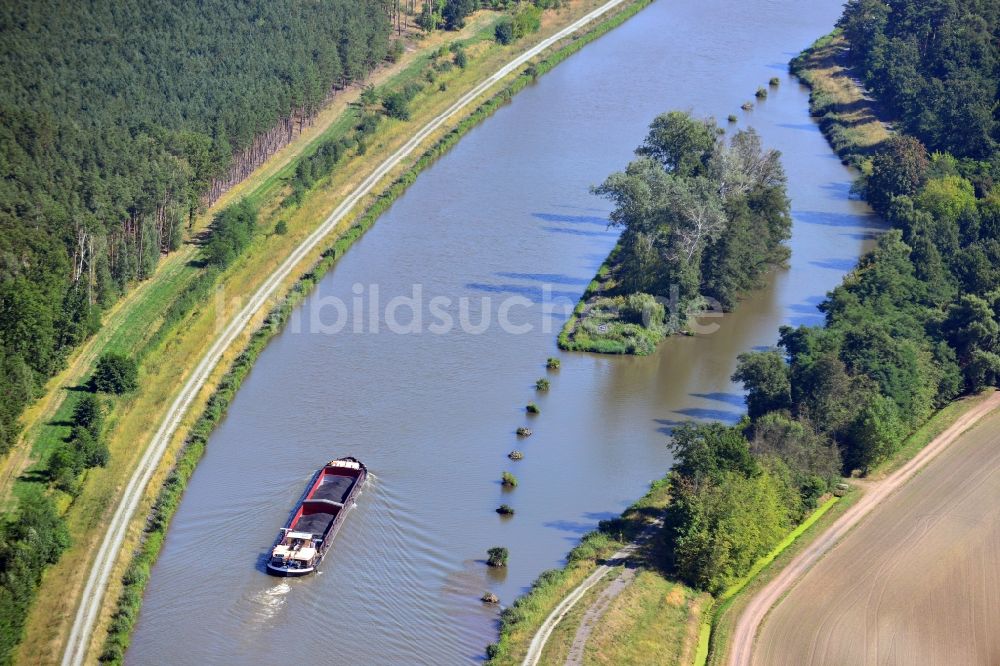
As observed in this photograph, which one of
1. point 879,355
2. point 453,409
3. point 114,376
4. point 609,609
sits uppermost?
point 879,355

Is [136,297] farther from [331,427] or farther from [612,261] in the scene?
[612,261]

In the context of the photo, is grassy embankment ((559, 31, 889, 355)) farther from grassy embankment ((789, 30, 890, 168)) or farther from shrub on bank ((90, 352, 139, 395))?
shrub on bank ((90, 352, 139, 395))

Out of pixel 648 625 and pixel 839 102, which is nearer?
pixel 648 625

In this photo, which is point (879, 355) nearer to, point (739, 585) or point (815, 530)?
point (815, 530)

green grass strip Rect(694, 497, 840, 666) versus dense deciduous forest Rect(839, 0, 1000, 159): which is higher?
dense deciduous forest Rect(839, 0, 1000, 159)

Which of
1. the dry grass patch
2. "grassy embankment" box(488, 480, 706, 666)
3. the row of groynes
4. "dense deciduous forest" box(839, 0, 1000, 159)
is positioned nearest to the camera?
the dry grass patch

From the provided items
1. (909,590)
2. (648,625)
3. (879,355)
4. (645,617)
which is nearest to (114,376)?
(645,617)

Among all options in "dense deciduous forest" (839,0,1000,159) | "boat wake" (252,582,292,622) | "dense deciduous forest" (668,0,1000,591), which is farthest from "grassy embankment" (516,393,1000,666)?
"dense deciduous forest" (839,0,1000,159)

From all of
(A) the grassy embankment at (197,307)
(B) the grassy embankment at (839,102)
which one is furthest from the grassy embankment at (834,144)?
(A) the grassy embankment at (197,307)
